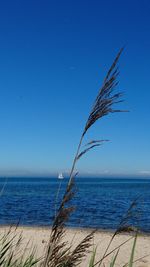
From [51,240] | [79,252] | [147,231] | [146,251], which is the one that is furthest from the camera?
[147,231]

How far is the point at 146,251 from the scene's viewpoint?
16328mm

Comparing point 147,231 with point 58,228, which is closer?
point 58,228

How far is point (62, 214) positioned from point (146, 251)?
1570cm

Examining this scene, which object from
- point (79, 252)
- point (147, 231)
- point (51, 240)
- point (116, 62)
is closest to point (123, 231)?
point (79, 252)

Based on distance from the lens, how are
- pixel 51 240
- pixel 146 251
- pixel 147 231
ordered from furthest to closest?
pixel 147 231
pixel 146 251
pixel 51 240

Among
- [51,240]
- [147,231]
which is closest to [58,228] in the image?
[51,240]

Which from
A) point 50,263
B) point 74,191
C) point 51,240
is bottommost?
point 50,263

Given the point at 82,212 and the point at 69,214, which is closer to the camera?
the point at 69,214

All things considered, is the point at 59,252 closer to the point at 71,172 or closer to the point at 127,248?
the point at 71,172

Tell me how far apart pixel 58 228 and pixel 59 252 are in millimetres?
140

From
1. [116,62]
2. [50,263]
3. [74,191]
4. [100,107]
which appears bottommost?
[50,263]

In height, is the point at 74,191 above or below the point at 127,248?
above

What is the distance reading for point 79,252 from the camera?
1.66 m

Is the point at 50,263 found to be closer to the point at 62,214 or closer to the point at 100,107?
the point at 62,214
